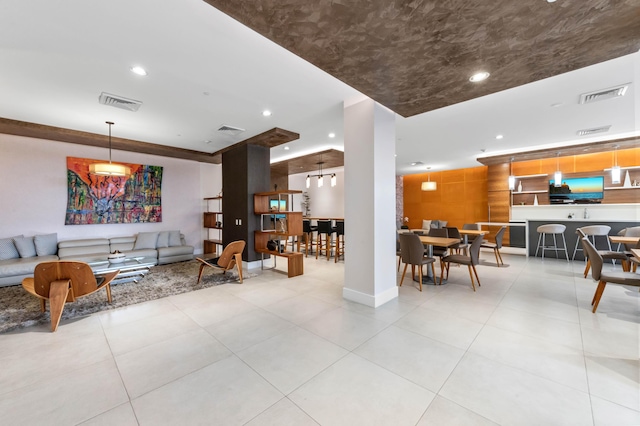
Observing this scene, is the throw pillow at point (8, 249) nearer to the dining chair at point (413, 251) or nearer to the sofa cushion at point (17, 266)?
the sofa cushion at point (17, 266)

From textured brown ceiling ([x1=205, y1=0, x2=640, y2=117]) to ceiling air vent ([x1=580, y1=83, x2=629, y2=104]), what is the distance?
1.38 metres

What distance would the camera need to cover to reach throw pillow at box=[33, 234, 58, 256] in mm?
5039

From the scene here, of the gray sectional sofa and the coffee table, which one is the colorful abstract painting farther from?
the coffee table

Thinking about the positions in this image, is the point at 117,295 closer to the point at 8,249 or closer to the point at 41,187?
the point at 8,249

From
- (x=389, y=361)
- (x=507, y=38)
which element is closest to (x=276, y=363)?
(x=389, y=361)

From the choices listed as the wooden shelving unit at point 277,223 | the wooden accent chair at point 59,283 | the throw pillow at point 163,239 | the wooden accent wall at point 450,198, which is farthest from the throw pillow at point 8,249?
the wooden accent wall at point 450,198

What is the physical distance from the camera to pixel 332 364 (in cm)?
212

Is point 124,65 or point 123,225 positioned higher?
point 124,65

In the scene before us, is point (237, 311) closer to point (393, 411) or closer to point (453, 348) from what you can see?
point (393, 411)

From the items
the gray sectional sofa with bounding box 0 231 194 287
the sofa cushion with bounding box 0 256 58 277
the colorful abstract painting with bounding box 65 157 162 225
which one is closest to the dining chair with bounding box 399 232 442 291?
the gray sectional sofa with bounding box 0 231 194 287

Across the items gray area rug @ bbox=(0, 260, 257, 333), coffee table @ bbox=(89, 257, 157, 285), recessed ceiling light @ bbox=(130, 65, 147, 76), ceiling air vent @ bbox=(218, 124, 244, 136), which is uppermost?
recessed ceiling light @ bbox=(130, 65, 147, 76)

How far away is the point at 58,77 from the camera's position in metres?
3.01

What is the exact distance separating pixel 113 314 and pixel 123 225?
4.02m

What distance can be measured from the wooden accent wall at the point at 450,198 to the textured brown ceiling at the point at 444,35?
7131mm
